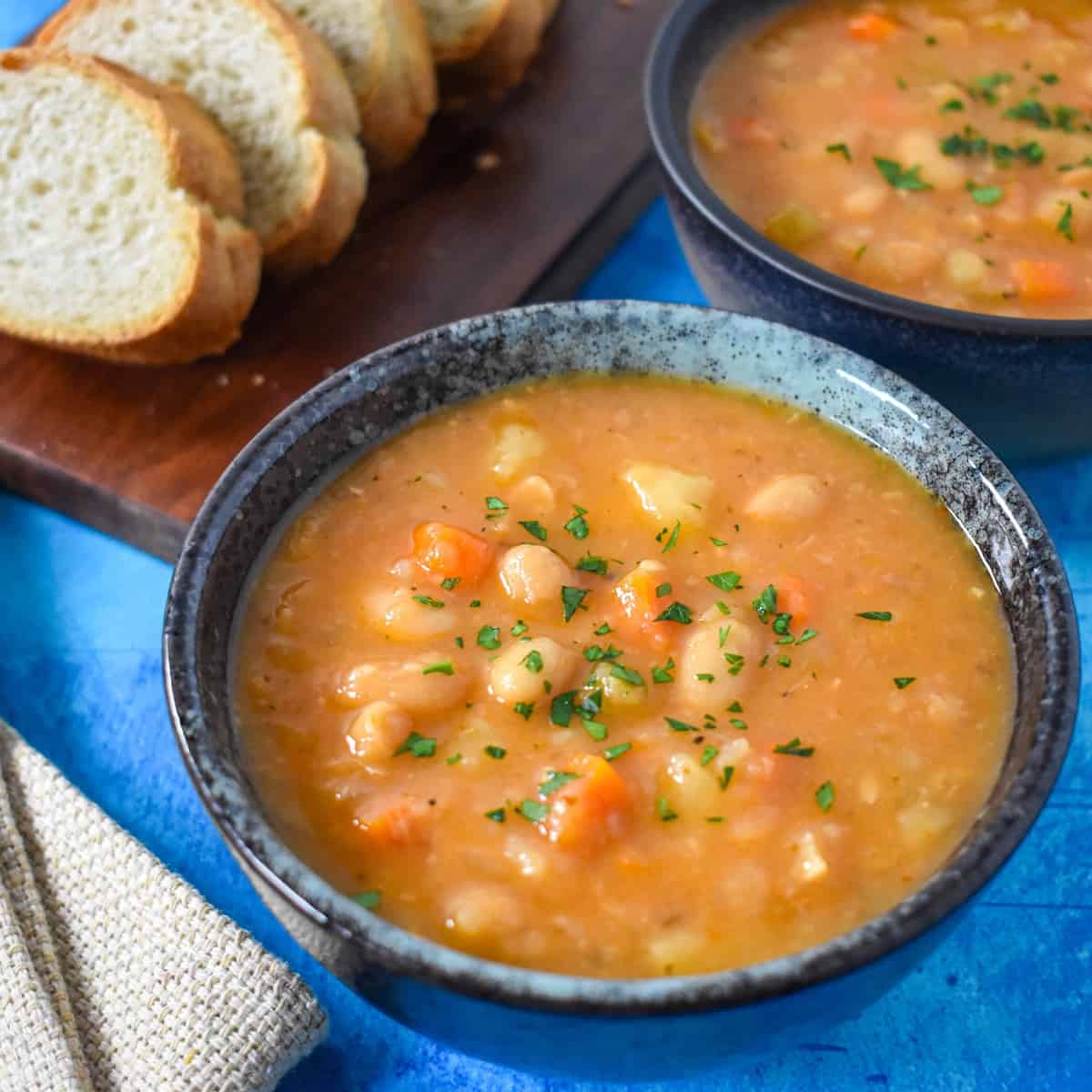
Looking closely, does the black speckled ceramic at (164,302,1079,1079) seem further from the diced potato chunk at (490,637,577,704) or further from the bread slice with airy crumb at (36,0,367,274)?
the bread slice with airy crumb at (36,0,367,274)

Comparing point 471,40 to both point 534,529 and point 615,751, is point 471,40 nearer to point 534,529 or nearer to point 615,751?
point 534,529

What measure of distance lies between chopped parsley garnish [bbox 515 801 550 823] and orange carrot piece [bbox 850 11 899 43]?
216cm

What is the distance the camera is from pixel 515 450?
2299mm

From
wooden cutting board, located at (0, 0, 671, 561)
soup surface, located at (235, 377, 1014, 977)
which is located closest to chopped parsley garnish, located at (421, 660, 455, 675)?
soup surface, located at (235, 377, 1014, 977)

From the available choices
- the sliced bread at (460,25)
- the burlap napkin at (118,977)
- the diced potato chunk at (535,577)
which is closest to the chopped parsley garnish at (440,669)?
the diced potato chunk at (535,577)

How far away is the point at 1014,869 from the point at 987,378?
2.68 feet

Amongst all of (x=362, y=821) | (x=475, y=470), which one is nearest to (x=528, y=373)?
(x=475, y=470)

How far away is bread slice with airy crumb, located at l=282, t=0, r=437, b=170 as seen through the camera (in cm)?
322

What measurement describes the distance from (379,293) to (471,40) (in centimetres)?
75

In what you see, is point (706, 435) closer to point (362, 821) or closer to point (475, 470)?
point (475, 470)

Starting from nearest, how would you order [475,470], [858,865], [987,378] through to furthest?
[858,865] → [475,470] → [987,378]

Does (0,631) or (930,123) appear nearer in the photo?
(0,631)

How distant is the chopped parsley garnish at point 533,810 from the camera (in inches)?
72.6

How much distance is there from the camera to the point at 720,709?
1.97 m
